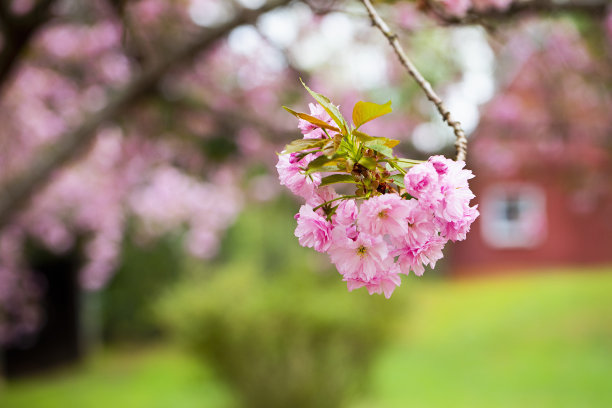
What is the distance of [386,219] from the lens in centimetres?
92

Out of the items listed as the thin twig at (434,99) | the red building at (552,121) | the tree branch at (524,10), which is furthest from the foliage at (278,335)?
the thin twig at (434,99)

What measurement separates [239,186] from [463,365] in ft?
15.1

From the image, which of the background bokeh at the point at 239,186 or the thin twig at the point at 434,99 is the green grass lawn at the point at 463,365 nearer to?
the background bokeh at the point at 239,186

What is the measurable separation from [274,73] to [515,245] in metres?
13.6

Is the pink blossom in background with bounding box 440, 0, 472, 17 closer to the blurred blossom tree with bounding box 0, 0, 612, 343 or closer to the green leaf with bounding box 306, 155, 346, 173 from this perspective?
the blurred blossom tree with bounding box 0, 0, 612, 343

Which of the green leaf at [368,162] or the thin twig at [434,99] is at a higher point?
the thin twig at [434,99]

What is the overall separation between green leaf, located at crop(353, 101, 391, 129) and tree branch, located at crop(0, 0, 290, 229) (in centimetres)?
252

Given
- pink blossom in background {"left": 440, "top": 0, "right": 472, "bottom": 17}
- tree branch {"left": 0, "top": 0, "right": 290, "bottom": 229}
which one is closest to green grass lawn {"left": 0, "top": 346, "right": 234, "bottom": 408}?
tree branch {"left": 0, "top": 0, "right": 290, "bottom": 229}

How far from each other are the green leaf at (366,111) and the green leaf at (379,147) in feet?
0.14

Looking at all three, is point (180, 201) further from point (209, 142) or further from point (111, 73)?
point (209, 142)

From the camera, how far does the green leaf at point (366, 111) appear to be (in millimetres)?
975

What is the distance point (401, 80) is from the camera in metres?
6.01

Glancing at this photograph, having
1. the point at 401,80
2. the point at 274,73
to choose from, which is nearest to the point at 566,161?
the point at 401,80

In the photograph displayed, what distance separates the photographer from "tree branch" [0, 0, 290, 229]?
352cm
